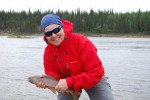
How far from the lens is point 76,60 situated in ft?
18.0

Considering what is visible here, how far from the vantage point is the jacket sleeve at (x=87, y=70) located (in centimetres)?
536

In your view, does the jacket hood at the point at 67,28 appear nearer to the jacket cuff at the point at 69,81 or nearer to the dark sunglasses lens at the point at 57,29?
the dark sunglasses lens at the point at 57,29

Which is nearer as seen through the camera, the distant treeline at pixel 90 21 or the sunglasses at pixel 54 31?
the sunglasses at pixel 54 31

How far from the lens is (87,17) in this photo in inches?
5379

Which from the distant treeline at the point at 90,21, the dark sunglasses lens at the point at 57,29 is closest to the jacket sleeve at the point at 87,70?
the dark sunglasses lens at the point at 57,29

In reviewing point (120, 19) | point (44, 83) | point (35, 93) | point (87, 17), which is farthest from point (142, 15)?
point (44, 83)

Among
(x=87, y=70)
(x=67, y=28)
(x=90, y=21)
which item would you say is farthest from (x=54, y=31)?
(x=90, y=21)

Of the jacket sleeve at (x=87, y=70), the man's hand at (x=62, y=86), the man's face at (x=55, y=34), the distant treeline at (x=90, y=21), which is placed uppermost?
the man's face at (x=55, y=34)

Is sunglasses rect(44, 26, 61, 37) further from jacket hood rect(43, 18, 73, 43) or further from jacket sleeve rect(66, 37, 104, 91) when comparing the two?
jacket sleeve rect(66, 37, 104, 91)

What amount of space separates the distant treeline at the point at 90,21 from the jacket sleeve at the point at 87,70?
11509cm

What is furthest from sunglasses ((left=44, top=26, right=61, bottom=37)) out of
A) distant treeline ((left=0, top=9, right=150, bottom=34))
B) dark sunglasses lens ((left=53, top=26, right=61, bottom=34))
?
distant treeline ((left=0, top=9, right=150, bottom=34))

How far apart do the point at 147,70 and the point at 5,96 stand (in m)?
11.0

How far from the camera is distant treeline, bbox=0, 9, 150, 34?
405 ft

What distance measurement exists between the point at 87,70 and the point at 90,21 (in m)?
128
